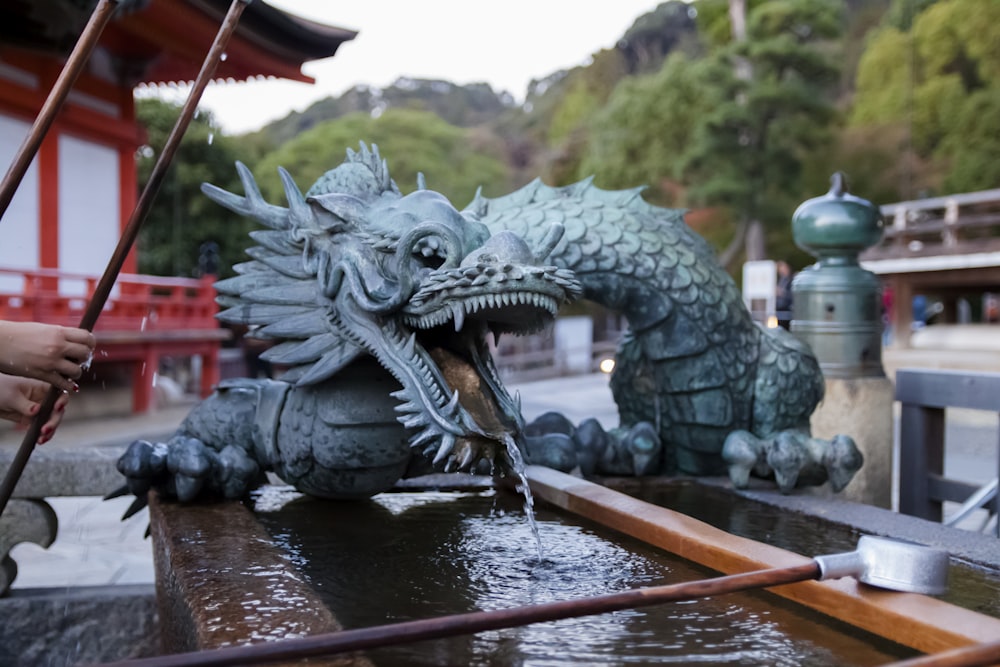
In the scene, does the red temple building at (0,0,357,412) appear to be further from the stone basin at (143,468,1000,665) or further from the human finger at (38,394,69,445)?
the stone basin at (143,468,1000,665)

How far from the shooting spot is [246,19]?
898 cm

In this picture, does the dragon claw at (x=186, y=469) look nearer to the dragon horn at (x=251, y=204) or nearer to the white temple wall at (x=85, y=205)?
the dragon horn at (x=251, y=204)

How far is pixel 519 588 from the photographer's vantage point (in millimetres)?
1934

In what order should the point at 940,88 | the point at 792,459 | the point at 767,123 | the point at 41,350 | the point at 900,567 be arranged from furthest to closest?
Answer: the point at 940,88 < the point at 767,123 < the point at 792,459 < the point at 41,350 < the point at 900,567

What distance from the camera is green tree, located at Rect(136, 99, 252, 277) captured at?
20609mm

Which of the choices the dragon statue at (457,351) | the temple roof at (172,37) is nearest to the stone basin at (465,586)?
the dragon statue at (457,351)

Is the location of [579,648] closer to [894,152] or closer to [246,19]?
[246,19]

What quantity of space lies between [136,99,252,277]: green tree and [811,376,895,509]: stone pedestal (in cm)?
1790

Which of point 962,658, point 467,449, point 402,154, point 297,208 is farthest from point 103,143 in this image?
point 402,154

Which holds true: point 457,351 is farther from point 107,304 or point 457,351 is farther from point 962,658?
point 107,304

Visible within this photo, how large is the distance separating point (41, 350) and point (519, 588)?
1.12 m

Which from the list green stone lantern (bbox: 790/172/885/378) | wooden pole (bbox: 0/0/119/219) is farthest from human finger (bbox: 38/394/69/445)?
green stone lantern (bbox: 790/172/885/378)

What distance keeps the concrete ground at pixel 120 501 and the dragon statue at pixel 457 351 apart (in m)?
0.58

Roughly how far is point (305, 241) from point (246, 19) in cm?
740
